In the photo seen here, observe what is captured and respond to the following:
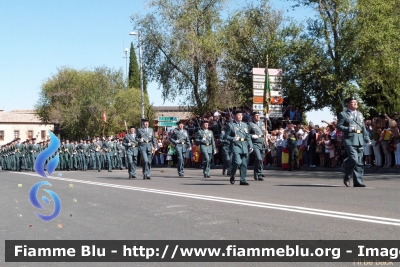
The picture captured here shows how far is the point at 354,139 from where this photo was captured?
43.4ft

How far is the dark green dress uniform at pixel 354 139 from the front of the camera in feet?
43.3

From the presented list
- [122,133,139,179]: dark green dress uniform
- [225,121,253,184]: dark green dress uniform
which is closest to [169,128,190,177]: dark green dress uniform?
[122,133,139,179]: dark green dress uniform

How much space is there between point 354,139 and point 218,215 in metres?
4.93

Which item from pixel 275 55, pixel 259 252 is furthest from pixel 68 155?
pixel 259 252

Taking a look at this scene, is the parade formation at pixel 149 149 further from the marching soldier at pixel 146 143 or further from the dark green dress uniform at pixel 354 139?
the dark green dress uniform at pixel 354 139

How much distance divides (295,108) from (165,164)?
9.46 metres

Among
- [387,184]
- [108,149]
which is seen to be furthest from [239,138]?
[108,149]

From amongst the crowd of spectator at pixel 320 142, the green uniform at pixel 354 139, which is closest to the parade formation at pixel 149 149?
the crowd of spectator at pixel 320 142

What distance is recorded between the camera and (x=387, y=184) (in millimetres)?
14742

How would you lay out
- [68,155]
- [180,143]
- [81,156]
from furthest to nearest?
[68,155], [81,156], [180,143]

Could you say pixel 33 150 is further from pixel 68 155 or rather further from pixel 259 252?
pixel 259 252

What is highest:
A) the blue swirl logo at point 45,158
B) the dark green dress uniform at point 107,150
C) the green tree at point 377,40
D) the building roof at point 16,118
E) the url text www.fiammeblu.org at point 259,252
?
the building roof at point 16,118

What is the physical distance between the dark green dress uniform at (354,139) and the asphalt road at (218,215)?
1.70 feet

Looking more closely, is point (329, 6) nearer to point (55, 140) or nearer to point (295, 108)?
point (295, 108)
